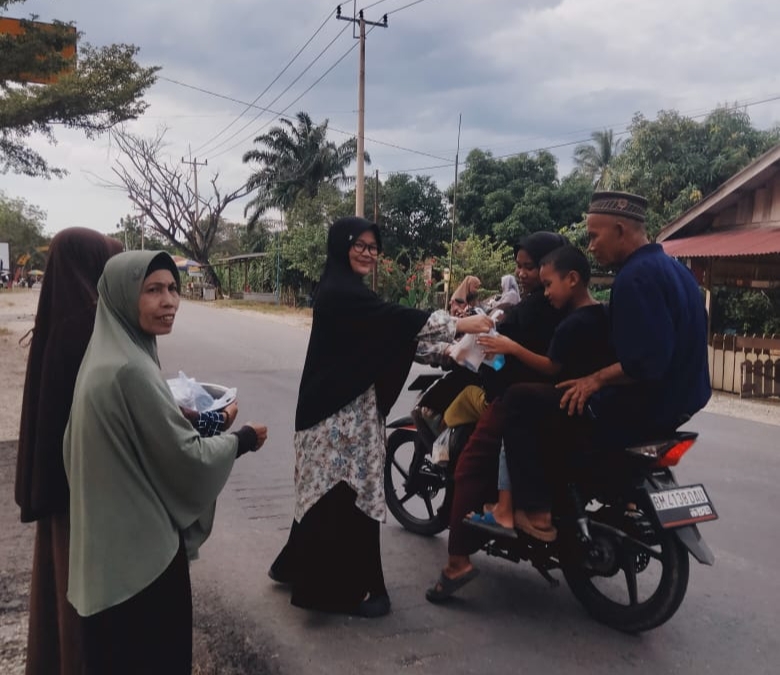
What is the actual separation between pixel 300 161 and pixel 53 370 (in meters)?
38.6

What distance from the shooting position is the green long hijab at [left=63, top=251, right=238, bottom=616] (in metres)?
2.04

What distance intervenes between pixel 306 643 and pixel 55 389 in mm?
1643

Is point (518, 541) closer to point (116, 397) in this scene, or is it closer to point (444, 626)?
point (444, 626)

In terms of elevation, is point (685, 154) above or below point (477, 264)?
above

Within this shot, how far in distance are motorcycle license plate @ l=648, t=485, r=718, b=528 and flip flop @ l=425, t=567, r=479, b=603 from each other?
96cm

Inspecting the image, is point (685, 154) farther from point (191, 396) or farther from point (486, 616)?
point (191, 396)

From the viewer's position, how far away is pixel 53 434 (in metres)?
2.25

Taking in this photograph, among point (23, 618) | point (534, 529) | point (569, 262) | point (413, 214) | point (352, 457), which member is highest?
point (413, 214)

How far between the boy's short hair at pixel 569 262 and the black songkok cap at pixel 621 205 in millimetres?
216

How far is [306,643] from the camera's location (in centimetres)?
318

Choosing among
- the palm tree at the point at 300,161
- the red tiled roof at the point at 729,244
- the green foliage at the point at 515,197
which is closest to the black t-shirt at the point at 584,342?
the red tiled roof at the point at 729,244

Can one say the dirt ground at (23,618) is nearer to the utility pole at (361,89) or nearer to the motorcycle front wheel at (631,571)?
the motorcycle front wheel at (631,571)

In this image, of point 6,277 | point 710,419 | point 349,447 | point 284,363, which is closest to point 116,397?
point 349,447

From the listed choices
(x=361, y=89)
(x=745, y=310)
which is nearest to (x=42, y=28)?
(x=361, y=89)
